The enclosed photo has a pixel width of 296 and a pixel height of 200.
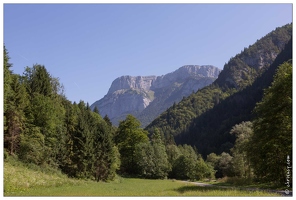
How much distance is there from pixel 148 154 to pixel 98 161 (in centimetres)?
2491

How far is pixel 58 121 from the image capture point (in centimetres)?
4956

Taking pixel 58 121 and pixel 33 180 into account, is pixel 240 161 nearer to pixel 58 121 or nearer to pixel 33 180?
pixel 58 121

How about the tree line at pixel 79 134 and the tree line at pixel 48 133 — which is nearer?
the tree line at pixel 79 134

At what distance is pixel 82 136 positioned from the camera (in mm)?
47812

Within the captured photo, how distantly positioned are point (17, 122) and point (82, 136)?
11.0 m

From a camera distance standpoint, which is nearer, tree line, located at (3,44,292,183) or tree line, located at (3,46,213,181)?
tree line, located at (3,44,292,183)

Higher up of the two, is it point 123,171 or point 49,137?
point 49,137

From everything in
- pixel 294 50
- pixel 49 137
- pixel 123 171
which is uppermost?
pixel 294 50

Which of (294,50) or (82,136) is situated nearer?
(294,50)

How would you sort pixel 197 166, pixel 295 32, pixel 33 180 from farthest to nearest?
pixel 197 166 → pixel 33 180 → pixel 295 32

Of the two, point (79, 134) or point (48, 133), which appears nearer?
point (48, 133)

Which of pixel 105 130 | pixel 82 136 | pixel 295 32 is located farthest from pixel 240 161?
pixel 295 32

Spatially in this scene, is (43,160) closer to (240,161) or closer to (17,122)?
(17,122)

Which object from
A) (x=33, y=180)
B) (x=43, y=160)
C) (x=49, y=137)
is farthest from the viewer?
(x=49, y=137)
